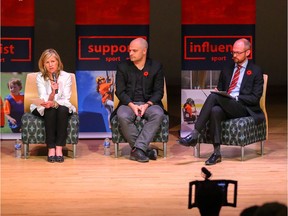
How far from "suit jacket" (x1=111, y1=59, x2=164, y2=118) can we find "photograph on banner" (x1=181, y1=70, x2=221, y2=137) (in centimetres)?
93

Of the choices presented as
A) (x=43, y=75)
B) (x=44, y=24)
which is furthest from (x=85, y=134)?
(x=44, y=24)

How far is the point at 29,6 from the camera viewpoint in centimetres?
810

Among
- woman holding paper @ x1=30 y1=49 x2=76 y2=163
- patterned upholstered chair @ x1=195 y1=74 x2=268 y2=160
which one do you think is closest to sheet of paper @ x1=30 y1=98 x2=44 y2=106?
woman holding paper @ x1=30 y1=49 x2=76 y2=163

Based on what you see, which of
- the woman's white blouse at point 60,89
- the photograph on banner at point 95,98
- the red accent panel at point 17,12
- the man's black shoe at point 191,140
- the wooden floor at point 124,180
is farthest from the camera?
the photograph on banner at point 95,98

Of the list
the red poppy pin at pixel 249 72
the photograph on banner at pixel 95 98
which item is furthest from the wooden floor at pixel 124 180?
the red poppy pin at pixel 249 72

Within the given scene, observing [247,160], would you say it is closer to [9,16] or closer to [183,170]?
[183,170]

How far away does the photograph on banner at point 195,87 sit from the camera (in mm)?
8281

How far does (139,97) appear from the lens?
24.2 ft

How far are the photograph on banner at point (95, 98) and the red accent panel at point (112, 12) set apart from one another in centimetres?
58

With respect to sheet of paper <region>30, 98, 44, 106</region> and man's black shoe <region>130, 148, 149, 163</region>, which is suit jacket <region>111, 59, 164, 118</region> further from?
sheet of paper <region>30, 98, 44, 106</region>

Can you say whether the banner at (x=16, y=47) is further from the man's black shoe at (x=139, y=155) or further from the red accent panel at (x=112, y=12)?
the man's black shoe at (x=139, y=155)

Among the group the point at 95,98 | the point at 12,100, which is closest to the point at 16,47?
the point at 12,100

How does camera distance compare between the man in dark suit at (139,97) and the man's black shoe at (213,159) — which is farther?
the man in dark suit at (139,97)

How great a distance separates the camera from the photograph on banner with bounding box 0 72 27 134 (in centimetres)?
820
